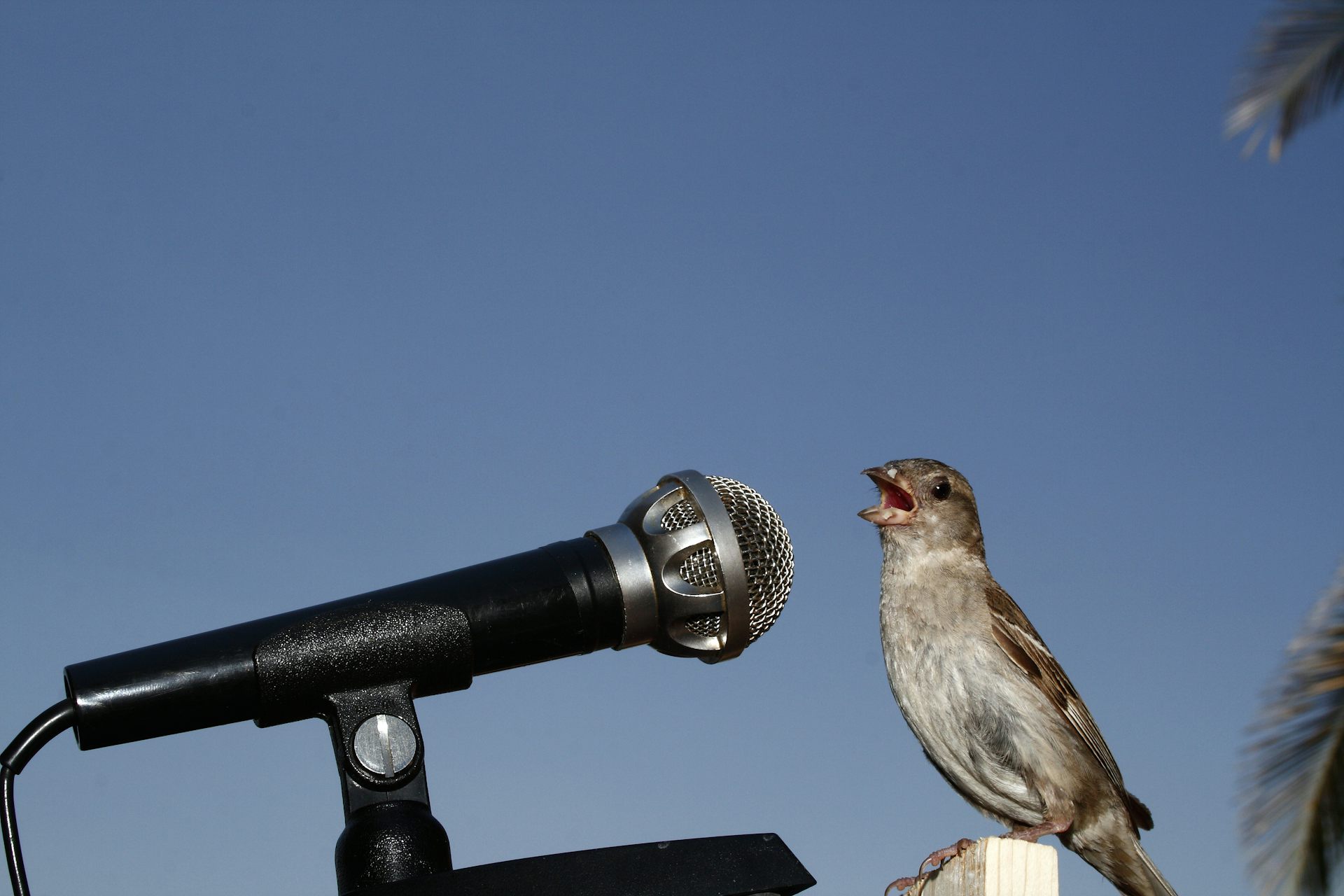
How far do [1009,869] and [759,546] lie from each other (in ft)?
3.57

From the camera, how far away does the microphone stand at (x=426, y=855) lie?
7.61 feet

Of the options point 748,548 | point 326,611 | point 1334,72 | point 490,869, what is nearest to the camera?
point 490,869

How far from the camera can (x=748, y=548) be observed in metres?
3.30

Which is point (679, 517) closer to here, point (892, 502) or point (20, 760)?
point (20, 760)

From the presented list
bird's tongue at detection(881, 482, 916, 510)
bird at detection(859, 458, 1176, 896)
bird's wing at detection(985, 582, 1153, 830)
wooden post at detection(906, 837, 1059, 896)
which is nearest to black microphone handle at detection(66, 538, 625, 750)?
wooden post at detection(906, 837, 1059, 896)

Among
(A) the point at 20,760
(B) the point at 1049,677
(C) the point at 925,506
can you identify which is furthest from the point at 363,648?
(C) the point at 925,506

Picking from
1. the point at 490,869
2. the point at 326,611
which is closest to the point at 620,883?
the point at 490,869

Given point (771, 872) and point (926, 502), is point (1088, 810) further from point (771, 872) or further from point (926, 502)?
point (771, 872)

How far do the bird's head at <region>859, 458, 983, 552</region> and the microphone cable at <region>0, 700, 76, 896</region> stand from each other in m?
3.50

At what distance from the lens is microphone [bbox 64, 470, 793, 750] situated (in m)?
2.67

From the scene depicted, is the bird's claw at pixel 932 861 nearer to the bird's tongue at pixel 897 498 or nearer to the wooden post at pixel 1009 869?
the wooden post at pixel 1009 869

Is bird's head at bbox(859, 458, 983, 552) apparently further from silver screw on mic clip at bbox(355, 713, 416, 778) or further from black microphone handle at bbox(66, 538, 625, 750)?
silver screw on mic clip at bbox(355, 713, 416, 778)

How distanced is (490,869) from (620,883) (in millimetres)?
257

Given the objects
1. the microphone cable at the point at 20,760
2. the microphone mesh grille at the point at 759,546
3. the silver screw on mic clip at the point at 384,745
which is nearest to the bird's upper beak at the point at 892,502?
the microphone mesh grille at the point at 759,546
